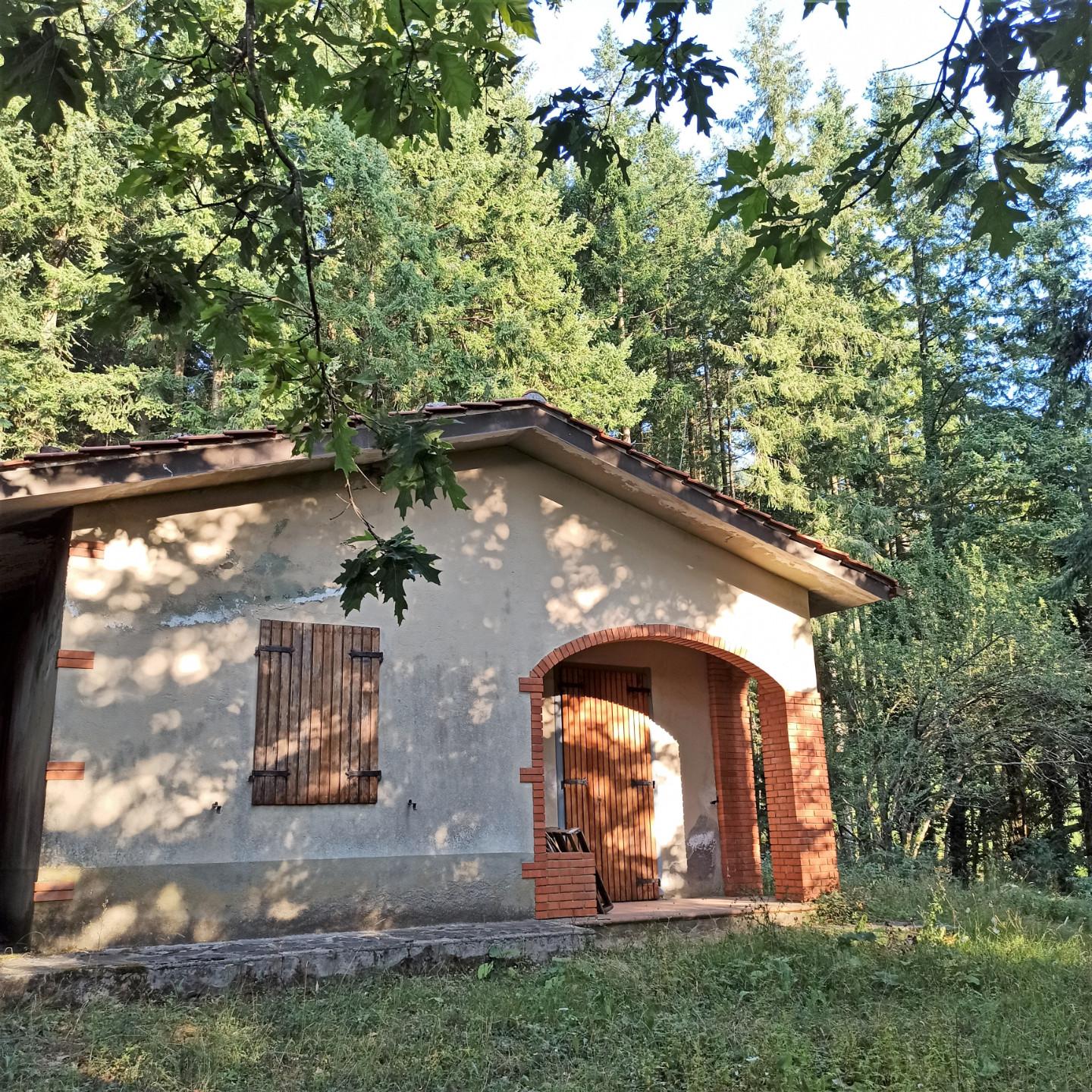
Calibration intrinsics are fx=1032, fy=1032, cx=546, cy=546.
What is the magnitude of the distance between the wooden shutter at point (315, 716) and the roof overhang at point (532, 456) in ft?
4.63

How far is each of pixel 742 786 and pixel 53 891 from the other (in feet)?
22.4

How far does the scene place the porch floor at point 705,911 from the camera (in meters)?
8.74

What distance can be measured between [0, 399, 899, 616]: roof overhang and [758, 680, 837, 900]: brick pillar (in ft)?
4.19

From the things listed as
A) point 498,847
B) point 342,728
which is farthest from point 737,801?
point 342,728

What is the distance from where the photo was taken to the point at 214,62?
3.87 m

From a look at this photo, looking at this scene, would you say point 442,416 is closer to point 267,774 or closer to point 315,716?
point 315,716

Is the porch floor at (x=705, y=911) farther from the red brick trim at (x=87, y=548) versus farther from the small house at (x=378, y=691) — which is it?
the red brick trim at (x=87, y=548)

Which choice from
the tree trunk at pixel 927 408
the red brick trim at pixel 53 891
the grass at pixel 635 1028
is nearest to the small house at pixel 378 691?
the red brick trim at pixel 53 891

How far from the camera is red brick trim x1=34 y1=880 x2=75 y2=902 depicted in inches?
278

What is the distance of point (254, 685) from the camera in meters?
8.15

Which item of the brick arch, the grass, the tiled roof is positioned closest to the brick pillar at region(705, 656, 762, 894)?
the brick arch

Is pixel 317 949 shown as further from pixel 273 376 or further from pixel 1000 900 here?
pixel 1000 900

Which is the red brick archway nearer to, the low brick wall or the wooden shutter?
the low brick wall

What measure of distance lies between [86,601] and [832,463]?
18408 millimetres
